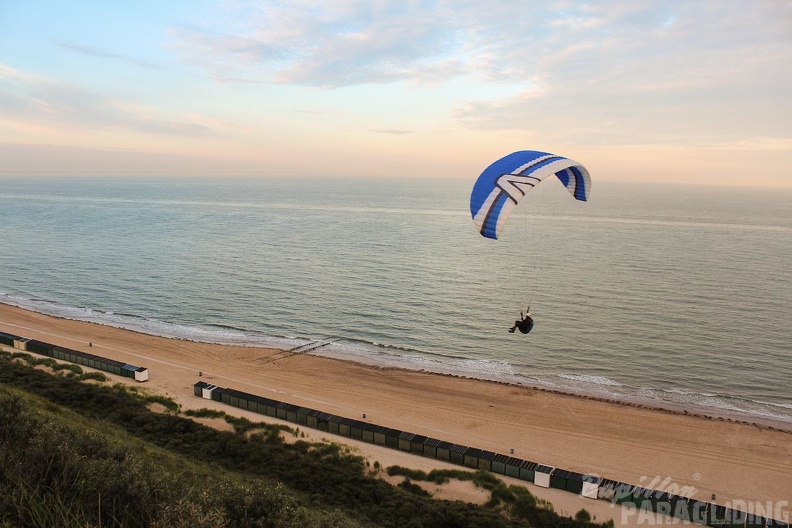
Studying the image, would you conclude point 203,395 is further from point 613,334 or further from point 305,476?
point 613,334

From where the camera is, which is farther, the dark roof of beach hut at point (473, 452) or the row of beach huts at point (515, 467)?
the dark roof of beach hut at point (473, 452)

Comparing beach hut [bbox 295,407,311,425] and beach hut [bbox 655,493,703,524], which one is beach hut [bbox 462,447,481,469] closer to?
beach hut [bbox 655,493,703,524]

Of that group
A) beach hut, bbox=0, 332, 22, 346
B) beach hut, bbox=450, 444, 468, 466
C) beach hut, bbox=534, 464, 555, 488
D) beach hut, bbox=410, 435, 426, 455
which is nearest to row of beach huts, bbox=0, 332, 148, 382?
beach hut, bbox=0, 332, 22, 346

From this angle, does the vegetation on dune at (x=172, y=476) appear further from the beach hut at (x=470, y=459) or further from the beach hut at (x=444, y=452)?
the beach hut at (x=444, y=452)

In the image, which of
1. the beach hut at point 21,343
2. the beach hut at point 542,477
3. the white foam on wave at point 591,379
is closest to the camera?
the beach hut at point 542,477

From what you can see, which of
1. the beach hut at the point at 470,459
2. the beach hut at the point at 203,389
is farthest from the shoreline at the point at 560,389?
the beach hut at the point at 470,459

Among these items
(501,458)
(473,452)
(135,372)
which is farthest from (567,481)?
(135,372)

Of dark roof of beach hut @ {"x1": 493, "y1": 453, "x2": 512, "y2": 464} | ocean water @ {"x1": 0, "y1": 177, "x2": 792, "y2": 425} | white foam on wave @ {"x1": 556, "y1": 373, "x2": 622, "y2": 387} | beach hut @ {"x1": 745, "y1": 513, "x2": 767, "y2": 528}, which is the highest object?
ocean water @ {"x1": 0, "y1": 177, "x2": 792, "y2": 425}
